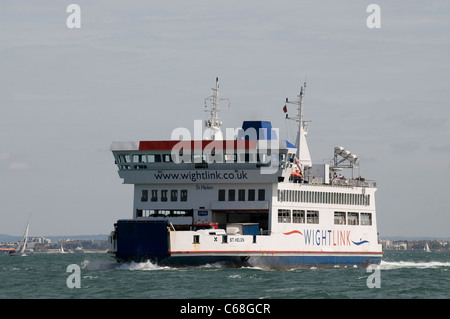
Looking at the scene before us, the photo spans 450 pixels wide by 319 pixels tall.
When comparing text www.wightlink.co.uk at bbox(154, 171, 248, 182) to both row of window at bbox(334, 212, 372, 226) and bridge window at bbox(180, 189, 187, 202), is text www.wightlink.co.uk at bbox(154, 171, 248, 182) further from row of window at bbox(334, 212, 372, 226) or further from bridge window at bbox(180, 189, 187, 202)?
row of window at bbox(334, 212, 372, 226)

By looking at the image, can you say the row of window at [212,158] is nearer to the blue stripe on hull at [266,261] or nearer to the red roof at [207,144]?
the red roof at [207,144]

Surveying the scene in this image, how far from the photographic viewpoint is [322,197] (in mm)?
67188

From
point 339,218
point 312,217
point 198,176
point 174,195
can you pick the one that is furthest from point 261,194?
point 339,218

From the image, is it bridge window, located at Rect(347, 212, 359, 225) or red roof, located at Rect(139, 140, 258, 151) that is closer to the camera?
red roof, located at Rect(139, 140, 258, 151)

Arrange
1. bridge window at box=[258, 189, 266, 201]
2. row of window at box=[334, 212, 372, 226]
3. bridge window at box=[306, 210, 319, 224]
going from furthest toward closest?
row of window at box=[334, 212, 372, 226], bridge window at box=[306, 210, 319, 224], bridge window at box=[258, 189, 266, 201]

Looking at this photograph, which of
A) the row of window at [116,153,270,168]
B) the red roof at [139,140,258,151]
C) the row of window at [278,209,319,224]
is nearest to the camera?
the red roof at [139,140,258,151]

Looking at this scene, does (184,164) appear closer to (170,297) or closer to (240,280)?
(240,280)

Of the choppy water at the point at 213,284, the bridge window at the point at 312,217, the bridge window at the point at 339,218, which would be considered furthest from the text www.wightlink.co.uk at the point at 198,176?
the bridge window at the point at 339,218

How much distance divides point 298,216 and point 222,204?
605 cm

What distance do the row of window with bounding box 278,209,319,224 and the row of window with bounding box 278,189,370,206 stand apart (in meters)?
0.73

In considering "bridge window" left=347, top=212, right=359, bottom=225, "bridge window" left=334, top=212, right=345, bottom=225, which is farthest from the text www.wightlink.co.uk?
"bridge window" left=347, top=212, right=359, bottom=225

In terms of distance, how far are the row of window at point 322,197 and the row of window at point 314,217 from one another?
76 centimetres

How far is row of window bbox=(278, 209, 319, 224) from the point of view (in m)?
62.4
